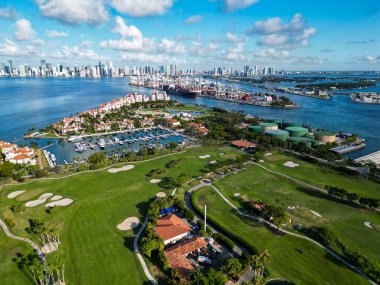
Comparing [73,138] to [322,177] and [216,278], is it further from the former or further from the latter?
[216,278]

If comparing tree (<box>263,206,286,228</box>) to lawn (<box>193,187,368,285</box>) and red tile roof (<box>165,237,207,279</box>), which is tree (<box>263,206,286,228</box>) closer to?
lawn (<box>193,187,368,285</box>)

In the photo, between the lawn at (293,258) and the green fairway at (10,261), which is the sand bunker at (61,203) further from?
the lawn at (293,258)

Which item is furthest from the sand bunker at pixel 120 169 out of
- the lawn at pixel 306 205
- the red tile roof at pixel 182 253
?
the red tile roof at pixel 182 253

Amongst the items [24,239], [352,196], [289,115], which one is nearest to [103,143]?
[24,239]

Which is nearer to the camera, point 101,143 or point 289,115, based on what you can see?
point 101,143

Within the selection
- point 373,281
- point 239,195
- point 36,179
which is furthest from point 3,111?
point 373,281

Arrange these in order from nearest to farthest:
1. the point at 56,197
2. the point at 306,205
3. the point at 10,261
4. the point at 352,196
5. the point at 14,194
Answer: the point at 10,261 < the point at 352,196 < the point at 306,205 < the point at 56,197 < the point at 14,194
